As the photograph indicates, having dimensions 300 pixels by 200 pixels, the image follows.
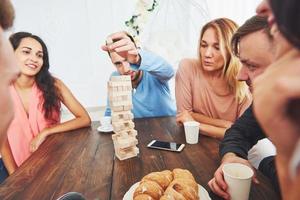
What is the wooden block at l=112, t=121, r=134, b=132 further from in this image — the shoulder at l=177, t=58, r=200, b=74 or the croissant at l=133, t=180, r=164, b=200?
the shoulder at l=177, t=58, r=200, b=74

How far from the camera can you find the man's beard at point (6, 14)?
439mm

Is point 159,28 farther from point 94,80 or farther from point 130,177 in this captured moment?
point 130,177

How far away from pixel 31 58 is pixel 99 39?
101 centimetres

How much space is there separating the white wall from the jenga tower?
5.77 feet

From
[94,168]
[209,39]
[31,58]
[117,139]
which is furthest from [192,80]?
[31,58]

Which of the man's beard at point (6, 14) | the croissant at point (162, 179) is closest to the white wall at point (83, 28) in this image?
the croissant at point (162, 179)

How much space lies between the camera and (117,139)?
116cm

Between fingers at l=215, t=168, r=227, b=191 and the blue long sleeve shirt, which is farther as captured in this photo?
the blue long sleeve shirt

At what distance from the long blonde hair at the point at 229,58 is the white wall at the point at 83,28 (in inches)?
43.1

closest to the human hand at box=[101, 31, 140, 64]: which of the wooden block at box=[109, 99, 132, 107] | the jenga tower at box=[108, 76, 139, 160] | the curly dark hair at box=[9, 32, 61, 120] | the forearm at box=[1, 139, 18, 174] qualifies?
the jenga tower at box=[108, 76, 139, 160]

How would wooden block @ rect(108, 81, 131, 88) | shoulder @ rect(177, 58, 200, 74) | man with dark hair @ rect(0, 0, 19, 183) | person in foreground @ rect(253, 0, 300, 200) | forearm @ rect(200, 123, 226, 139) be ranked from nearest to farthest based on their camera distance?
person in foreground @ rect(253, 0, 300, 200)
man with dark hair @ rect(0, 0, 19, 183)
wooden block @ rect(108, 81, 131, 88)
forearm @ rect(200, 123, 226, 139)
shoulder @ rect(177, 58, 200, 74)

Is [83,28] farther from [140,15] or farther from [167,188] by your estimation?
[167,188]

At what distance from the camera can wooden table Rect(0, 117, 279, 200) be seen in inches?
35.0

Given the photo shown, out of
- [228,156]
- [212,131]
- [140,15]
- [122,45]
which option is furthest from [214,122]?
[140,15]
